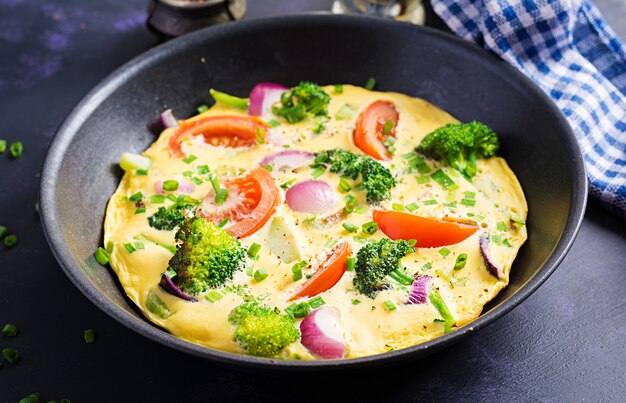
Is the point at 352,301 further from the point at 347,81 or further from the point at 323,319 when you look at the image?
the point at 347,81

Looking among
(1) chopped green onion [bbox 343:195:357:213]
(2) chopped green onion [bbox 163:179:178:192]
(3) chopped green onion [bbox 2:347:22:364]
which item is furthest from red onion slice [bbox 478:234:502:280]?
(3) chopped green onion [bbox 2:347:22:364]

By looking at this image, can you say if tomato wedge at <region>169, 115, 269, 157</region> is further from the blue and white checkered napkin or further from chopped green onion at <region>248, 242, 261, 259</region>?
the blue and white checkered napkin

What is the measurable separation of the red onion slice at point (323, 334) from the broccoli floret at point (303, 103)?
1.34m

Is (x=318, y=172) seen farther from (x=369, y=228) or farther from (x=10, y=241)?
(x=10, y=241)

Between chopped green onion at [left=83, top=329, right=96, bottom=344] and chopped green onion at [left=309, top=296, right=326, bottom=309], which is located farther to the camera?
chopped green onion at [left=83, top=329, right=96, bottom=344]

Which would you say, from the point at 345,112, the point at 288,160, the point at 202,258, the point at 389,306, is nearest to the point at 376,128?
the point at 345,112

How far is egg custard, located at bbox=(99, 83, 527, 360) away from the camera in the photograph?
118 inches

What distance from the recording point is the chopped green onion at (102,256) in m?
3.36

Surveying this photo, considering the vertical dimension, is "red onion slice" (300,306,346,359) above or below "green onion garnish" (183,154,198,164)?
above

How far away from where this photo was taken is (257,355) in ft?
9.36

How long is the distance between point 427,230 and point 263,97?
1.35 meters

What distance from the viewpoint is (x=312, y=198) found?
11.4 feet

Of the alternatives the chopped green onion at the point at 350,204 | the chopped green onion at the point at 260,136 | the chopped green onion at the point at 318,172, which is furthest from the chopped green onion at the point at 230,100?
the chopped green onion at the point at 350,204

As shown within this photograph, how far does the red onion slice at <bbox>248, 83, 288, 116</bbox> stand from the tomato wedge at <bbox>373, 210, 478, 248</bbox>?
1.13m
